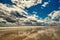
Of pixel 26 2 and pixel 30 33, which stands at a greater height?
pixel 26 2

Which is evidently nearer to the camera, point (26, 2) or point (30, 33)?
point (30, 33)

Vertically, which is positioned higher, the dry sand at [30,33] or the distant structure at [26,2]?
the distant structure at [26,2]

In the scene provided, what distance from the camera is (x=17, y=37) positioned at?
4008 millimetres

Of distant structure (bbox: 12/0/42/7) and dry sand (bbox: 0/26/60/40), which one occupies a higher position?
distant structure (bbox: 12/0/42/7)

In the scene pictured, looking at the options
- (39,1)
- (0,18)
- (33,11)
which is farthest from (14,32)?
(39,1)

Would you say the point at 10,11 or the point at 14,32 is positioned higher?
the point at 10,11

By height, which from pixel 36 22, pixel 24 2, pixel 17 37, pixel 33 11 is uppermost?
pixel 24 2

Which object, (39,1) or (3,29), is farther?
(39,1)

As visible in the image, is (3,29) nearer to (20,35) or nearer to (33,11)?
(20,35)

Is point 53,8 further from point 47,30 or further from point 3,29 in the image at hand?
point 3,29

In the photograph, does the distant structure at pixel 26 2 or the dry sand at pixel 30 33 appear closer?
the dry sand at pixel 30 33

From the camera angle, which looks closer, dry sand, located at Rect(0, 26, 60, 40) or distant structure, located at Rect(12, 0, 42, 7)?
dry sand, located at Rect(0, 26, 60, 40)

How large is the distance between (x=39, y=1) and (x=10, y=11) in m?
0.87

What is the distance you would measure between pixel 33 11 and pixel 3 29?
978mm
